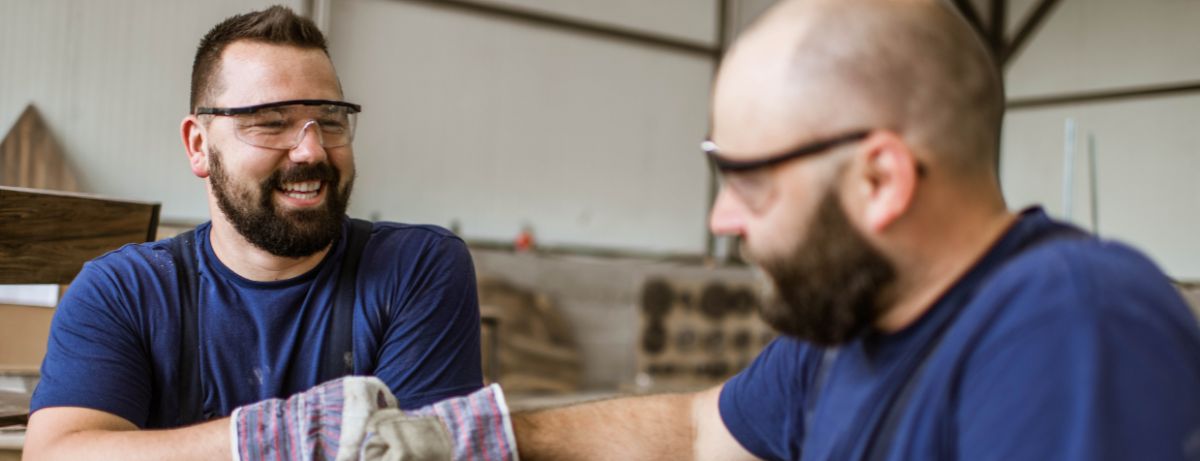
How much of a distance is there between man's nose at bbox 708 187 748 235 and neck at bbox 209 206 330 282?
1.07 m

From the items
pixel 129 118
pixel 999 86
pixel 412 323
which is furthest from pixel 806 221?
pixel 129 118

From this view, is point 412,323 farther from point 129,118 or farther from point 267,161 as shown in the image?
point 129,118

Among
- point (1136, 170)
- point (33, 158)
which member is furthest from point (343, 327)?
point (1136, 170)

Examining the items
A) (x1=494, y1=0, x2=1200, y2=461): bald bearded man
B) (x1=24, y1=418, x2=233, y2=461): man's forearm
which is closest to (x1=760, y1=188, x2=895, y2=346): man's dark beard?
(x1=494, y1=0, x2=1200, y2=461): bald bearded man

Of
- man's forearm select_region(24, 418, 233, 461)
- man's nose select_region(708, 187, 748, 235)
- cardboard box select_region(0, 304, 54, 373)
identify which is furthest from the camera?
cardboard box select_region(0, 304, 54, 373)

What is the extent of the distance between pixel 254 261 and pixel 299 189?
0.53 feet

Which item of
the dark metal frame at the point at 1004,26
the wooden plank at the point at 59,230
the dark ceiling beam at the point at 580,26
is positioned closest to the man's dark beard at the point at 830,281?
the wooden plank at the point at 59,230

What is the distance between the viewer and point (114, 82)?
Answer: 622 cm

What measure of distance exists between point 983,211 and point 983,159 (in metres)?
0.06

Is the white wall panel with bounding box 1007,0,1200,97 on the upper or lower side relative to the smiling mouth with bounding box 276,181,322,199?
upper

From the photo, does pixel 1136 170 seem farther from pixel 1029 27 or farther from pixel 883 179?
pixel 883 179

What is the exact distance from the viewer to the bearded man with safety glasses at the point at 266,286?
201cm

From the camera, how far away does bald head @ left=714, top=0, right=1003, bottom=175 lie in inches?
45.0

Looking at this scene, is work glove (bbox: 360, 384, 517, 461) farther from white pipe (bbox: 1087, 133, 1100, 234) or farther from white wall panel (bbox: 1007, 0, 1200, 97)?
white wall panel (bbox: 1007, 0, 1200, 97)
